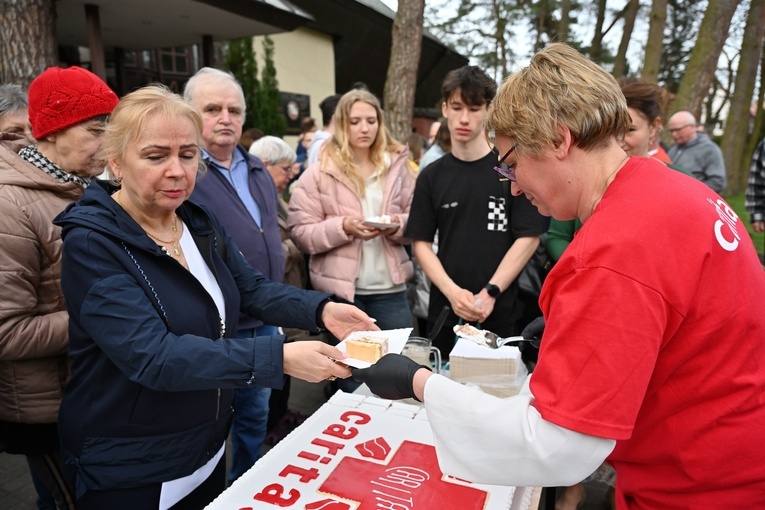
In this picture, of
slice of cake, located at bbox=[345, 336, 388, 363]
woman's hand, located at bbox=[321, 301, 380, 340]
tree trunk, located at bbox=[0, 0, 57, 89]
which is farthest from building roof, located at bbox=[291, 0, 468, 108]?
slice of cake, located at bbox=[345, 336, 388, 363]

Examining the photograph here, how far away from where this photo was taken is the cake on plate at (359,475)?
143 centimetres

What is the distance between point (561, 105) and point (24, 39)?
4857 mm

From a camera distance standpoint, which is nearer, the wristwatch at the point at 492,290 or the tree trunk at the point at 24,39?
the wristwatch at the point at 492,290

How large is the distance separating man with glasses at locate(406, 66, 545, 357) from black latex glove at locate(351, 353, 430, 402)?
1274 mm

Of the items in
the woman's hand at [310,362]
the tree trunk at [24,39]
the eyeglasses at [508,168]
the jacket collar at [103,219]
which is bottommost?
the woman's hand at [310,362]

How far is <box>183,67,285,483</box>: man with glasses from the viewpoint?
A: 2.55 m

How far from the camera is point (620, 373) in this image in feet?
3.20

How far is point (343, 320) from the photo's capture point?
6.36 feet

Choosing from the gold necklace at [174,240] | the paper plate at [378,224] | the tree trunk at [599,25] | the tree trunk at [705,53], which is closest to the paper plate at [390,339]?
the gold necklace at [174,240]

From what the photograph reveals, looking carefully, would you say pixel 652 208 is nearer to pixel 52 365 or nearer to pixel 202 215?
pixel 202 215

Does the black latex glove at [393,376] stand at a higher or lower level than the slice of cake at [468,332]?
higher

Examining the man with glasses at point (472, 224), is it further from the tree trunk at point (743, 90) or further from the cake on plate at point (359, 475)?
the tree trunk at point (743, 90)

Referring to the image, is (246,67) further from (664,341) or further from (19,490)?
(664,341)

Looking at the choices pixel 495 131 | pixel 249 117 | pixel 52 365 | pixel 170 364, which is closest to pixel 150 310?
pixel 170 364
